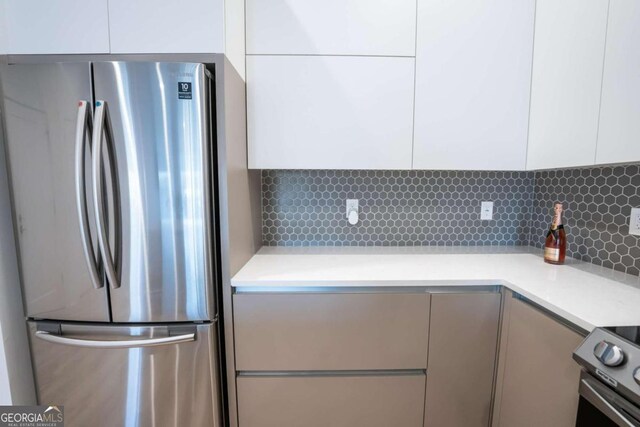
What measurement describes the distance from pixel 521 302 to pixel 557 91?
0.91m

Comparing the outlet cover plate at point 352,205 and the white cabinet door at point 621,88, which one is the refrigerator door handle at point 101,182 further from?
the white cabinet door at point 621,88

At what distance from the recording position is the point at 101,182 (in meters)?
1.04

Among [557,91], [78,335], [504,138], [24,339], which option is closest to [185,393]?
[78,335]

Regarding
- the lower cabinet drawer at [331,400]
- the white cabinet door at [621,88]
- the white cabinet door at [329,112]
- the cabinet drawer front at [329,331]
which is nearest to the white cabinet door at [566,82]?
the white cabinet door at [621,88]

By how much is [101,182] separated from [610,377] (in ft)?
5.32

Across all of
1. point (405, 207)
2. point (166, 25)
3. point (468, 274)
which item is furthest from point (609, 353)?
point (166, 25)

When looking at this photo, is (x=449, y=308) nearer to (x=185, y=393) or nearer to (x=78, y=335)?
(x=185, y=393)

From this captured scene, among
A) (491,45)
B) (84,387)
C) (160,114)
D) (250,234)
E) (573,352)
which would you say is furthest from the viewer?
(250,234)

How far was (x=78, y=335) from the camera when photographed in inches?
44.6

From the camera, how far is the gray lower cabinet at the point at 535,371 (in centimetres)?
88

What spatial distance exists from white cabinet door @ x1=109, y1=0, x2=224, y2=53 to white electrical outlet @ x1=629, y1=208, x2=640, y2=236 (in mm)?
1824

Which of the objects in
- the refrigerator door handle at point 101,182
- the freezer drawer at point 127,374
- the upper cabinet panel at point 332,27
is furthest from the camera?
the upper cabinet panel at point 332,27

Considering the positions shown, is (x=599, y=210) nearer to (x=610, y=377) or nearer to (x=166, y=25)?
(x=610, y=377)

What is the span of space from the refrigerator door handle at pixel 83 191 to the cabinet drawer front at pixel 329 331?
1.75 ft
